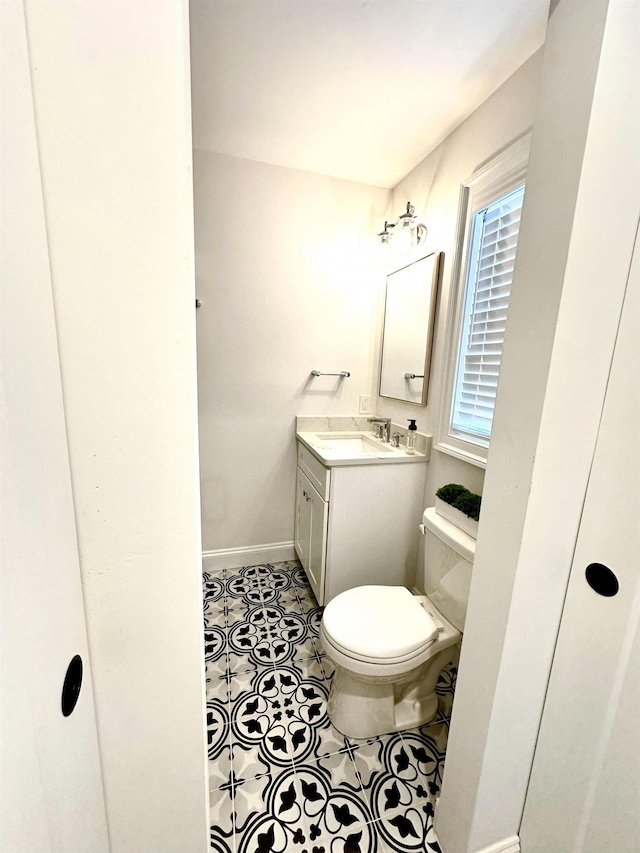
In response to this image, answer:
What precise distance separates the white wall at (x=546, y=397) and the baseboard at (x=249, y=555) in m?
1.54

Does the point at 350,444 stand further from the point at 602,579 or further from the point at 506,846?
the point at 506,846

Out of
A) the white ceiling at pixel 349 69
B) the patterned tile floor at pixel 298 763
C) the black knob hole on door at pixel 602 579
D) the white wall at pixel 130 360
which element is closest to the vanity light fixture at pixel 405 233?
the white ceiling at pixel 349 69

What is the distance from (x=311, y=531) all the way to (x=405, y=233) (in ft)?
5.75

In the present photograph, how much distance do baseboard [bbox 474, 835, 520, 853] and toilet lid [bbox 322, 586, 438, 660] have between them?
450mm

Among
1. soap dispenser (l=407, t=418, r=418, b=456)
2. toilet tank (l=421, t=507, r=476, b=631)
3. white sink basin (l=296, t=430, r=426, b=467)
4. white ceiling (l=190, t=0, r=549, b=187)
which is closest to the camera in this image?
white ceiling (l=190, t=0, r=549, b=187)

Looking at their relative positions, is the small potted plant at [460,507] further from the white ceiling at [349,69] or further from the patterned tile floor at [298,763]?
the white ceiling at [349,69]

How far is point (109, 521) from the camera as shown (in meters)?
0.52

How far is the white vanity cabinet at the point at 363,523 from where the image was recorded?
1.67m

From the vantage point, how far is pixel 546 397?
0.66 metres

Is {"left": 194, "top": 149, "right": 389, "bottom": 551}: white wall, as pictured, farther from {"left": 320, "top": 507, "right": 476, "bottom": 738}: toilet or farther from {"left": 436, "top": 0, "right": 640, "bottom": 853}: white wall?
{"left": 436, "top": 0, "right": 640, "bottom": 853}: white wall

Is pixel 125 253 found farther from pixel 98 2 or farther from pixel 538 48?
pixel 538 48

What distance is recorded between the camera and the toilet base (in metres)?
1.23

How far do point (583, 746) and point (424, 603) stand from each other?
2.08 feet

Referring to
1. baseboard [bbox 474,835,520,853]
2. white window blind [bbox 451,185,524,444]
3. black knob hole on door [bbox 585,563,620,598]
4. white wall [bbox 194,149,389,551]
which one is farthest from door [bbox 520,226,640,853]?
white wall [bbox 194,149,389,551]
